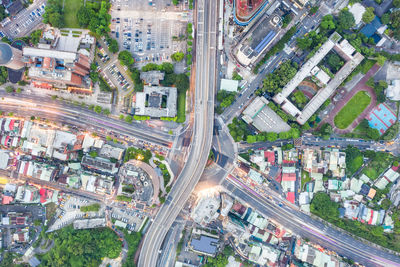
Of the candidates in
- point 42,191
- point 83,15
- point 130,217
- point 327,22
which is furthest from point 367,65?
point 42,191

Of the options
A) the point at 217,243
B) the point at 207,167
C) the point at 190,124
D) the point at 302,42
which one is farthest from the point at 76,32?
the point at 217,243

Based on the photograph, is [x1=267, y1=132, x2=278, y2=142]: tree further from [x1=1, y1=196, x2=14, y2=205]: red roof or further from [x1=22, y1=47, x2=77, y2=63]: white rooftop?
[x1=1, y1=196, x2=14, y2=205]: red roof

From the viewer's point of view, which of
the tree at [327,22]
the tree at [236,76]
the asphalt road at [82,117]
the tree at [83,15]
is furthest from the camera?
the asphalt road at [82,117]

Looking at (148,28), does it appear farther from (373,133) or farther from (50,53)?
(373,133)

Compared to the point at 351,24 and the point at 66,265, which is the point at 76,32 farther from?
the point at 351,24

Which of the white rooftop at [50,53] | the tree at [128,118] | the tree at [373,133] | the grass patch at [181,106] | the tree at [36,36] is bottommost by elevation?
the tree at [128,118]

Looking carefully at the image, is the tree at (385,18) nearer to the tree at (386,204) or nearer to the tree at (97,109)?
the tree at (386,204)

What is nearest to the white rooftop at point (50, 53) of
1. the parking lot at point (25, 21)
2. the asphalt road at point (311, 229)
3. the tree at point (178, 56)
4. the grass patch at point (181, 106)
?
the parking lot at point (25, 21)
